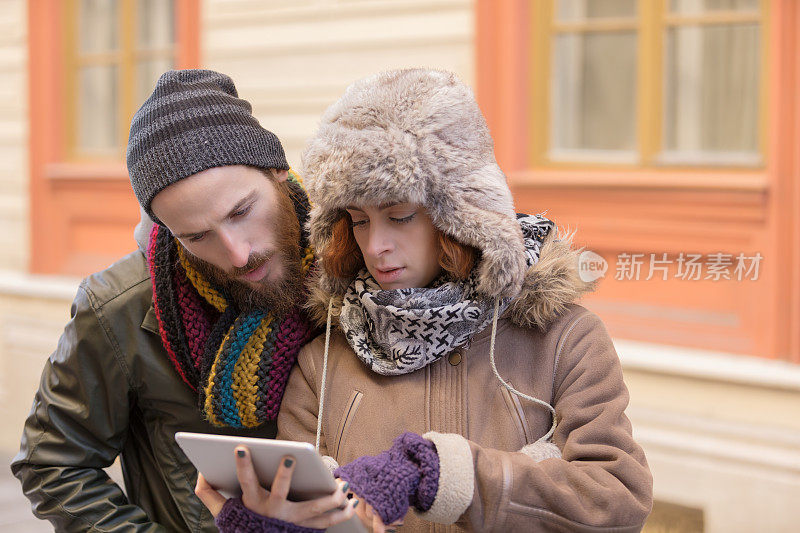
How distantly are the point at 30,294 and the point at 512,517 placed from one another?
17.7 ft

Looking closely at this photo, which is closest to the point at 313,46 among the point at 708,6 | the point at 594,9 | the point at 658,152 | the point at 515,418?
the point at 594,9

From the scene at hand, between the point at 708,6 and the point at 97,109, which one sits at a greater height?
the point at 708,6

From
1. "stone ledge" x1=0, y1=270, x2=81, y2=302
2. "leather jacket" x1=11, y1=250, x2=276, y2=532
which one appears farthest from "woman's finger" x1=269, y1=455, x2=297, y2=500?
"stone ledge" x1=0, y1=270, x2=81, y2=302

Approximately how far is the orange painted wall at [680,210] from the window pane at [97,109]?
127 inches

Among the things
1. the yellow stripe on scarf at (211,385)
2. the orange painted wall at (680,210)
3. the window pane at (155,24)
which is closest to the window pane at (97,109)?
the window pane at (155,24)

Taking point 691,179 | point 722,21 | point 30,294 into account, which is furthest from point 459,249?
point 30,294

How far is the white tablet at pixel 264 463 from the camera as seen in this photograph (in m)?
1.52

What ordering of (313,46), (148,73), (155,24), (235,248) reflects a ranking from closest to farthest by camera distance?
(235,248)
(313,46)
(155,24)
(148,73)

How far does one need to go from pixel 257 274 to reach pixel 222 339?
0.21 meters

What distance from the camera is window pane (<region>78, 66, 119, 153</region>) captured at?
654cm

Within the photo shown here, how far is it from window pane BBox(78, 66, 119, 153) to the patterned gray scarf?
201 inches

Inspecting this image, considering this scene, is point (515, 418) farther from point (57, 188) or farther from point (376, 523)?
point (57, 188)

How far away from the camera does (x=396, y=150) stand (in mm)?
1806

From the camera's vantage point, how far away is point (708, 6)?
4.27 metres
